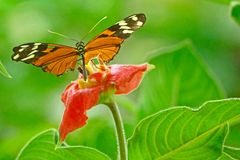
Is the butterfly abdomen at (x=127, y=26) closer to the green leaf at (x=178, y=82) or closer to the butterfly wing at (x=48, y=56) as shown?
the butterfly wing at (x=48, y=56)

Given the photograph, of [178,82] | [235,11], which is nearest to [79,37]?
[178,82]

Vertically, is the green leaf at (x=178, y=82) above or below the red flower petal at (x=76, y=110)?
above

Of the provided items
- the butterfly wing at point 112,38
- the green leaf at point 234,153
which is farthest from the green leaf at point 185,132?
the butterfly wing at point 112,38

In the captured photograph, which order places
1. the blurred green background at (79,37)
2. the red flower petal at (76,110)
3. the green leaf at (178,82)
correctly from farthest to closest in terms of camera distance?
the blurred green background at (79,37)
the green leaf at (178,82)
the red flower petal at (76,110)

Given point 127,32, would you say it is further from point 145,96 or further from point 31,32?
point 31,32

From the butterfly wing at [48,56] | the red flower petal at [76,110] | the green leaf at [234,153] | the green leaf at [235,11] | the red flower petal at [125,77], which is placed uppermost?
the green leaf at [235,11]

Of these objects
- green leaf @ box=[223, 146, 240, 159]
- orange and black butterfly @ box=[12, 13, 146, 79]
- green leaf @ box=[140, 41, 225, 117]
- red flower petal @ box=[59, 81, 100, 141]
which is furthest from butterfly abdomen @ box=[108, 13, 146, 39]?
green leaf @ box=[140, 41, 225, 117]

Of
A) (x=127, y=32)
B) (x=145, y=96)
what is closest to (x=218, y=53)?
(x=145, y=96)
